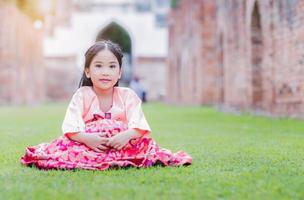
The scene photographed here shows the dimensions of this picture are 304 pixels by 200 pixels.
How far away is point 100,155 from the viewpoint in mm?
4465

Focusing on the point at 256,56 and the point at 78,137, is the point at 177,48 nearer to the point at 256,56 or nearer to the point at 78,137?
the point at 256,56

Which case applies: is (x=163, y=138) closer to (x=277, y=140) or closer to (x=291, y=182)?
(x=277, y=140)

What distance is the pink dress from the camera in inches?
175

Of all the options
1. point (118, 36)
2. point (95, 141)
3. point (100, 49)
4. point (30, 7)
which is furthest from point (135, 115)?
point (118, 36)

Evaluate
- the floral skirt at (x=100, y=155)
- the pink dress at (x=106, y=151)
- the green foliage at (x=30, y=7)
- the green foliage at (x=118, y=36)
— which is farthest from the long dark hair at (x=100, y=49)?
the green foliage at (x=118, y=36)

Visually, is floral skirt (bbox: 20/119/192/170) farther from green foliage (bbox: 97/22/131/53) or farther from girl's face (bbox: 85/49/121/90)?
green foliage (bbox: 97/22/131/53)

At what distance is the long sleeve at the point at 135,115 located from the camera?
4.62 m

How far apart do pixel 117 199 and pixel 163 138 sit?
4.75 m

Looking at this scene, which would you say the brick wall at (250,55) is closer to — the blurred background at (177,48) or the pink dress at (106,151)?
the blurred background at (177,48)

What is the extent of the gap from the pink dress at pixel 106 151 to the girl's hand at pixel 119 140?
0.07m

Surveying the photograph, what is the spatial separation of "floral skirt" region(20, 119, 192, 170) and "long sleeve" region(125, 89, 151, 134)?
0.08 meters

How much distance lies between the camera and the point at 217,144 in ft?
21.9

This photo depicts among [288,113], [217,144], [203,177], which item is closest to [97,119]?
[203,177]

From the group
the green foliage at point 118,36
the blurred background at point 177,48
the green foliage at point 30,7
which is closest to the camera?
the blurred background at point 177,48
